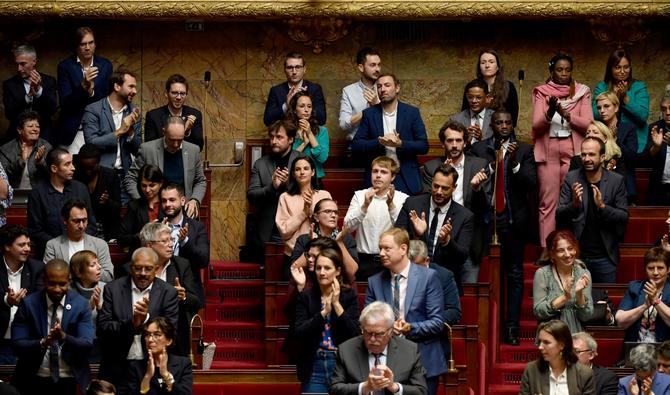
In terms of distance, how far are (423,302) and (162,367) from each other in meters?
1.38

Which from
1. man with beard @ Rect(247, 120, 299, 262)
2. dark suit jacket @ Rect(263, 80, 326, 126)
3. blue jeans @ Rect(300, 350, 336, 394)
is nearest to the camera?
blue jeans @ Rect(300, 350, 336, 394)

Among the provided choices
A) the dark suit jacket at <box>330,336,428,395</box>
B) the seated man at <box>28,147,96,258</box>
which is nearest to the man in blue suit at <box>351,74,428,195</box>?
the seated man at <box>28,147,96,258</box>

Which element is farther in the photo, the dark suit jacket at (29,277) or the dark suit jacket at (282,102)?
the dark suit jacket at (282,102)

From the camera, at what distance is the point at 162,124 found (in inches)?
494

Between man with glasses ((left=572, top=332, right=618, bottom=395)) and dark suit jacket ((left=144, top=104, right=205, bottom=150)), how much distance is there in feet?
11.6

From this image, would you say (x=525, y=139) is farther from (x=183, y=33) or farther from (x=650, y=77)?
(x=183, y=33)

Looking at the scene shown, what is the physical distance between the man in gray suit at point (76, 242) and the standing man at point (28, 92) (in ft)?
6.27

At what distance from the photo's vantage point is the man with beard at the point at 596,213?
11.5m

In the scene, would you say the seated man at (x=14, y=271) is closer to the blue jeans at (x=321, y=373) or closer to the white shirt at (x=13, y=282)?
the white shirt at (x=13, y=282)

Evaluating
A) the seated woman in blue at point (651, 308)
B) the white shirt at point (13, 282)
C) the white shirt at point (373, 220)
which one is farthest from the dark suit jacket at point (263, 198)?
the seated woman in blue at point (651, 308)

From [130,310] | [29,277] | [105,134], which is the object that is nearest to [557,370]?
[130,310]

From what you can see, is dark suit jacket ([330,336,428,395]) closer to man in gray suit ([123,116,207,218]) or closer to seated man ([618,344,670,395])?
seated man ([618,344,670,395])

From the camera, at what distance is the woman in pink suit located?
12461 mm

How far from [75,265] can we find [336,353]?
5.90ft
